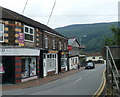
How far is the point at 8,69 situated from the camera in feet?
68.0

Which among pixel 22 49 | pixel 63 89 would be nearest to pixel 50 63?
pixel 22 49

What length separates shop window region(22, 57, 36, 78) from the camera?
22.5 meters

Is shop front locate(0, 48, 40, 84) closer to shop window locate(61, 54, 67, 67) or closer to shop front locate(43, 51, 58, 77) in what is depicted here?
shop front locate(43, 51, 58, 77)

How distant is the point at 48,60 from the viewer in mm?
30328

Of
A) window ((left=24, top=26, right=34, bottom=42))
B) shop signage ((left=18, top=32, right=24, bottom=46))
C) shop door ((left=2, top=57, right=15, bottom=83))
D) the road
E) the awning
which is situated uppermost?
window ((left=24, top=26, right=34, bottom=42))

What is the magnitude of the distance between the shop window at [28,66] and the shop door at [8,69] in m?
1.89

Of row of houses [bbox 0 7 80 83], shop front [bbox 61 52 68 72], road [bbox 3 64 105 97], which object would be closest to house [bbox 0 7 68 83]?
row of houses [bbox 0 7 80 83]

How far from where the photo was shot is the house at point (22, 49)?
2052 centimetres

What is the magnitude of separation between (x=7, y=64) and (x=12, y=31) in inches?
129

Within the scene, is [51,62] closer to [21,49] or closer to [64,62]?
[64,62]

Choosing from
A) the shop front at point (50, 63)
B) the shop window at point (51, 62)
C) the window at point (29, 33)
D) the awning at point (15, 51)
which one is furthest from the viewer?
the shop window at point (51, 62)

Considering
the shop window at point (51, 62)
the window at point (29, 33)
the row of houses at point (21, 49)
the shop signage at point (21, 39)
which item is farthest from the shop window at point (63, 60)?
the shop signage at point (21, 39)

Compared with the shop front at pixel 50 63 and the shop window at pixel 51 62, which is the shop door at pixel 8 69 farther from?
the shop window at pixel 51 62

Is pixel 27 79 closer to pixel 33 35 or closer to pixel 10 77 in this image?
pixel 10 77
